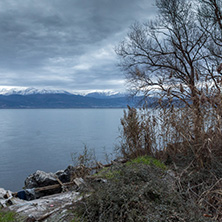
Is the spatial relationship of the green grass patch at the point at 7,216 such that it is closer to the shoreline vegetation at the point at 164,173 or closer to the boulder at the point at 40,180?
the shoreline vegetation at the point at 164,173

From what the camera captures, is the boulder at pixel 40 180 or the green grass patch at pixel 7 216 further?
the boulder at pixel 40 180

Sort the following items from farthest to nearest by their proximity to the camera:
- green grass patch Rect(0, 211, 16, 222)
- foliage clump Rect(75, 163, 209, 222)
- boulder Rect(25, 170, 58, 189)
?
boulder Rect(25, 170, 58, 189) → green grass patch Rect(0, 211, 16, 222) → foliage clump Rect(75, 163, 209, 222)

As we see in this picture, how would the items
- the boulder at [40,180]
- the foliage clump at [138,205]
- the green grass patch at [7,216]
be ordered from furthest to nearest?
the boulder at [40,180], the green grass patch at [7,216], the foliage clump at [138,205]

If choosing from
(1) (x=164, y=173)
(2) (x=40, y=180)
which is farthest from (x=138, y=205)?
(2) (x=40, y=180)

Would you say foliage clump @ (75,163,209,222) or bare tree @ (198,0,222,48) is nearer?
foliage clump @ (75,163,209,222)

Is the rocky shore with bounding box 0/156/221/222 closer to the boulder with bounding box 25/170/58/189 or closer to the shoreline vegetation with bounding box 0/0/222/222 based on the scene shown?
the shoreline vegetation with bounding box 0/0/222/222

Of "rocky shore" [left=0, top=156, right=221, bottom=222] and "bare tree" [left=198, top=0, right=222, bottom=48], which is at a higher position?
"bare tree" [left=198, top=0, right=222, bottom=48]

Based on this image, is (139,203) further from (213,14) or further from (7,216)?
(213,14)

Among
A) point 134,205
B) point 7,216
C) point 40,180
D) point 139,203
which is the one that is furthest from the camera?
point 40,180

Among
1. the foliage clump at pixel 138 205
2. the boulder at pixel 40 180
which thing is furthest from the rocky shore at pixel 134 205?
the boulder at pixel 40 180

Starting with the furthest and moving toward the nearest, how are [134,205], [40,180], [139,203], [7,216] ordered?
[40,180] → [7,216] → [134,205] → [139,203]

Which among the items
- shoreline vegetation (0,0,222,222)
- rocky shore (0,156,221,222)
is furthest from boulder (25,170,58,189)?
rocky shore (0,156,221,222)

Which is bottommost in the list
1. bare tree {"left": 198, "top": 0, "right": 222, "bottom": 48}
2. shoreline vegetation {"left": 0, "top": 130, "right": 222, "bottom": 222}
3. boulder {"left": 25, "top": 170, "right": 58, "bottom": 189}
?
boulder {"left": 25, "top": 170, "right": 58, "bottom": 189}

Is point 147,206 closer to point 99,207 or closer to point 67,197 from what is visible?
point 99,207
